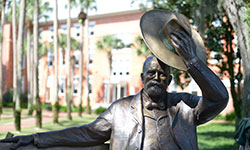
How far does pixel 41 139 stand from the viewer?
8.34ft

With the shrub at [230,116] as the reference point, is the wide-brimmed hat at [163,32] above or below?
above

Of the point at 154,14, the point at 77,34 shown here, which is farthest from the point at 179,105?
the point at 77,34

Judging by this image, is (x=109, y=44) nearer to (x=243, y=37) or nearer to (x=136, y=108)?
(x=243, y=37)

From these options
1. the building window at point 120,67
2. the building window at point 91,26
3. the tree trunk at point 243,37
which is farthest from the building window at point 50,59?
the tree trunk at point 243,37

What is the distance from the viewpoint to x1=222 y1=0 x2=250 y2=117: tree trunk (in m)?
7.08

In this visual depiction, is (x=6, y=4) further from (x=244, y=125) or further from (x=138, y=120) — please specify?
(x=138, y=120)

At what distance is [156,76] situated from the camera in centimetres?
238

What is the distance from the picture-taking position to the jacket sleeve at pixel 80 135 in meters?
2.55

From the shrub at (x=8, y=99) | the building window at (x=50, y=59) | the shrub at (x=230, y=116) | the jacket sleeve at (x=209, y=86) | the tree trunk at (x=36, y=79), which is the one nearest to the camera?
the jacket sleeve at (x=209, y=86)

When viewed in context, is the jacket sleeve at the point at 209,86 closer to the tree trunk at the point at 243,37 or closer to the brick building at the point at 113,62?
the tree trunk at the point at 243,37

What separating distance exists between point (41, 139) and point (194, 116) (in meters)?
1.33

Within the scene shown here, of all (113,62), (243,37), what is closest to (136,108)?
(243,37)

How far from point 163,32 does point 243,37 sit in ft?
18.4

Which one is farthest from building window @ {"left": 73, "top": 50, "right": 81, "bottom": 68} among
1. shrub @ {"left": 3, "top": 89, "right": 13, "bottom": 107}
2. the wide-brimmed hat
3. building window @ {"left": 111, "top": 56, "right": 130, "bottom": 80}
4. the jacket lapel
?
the wide-brimmed hat
